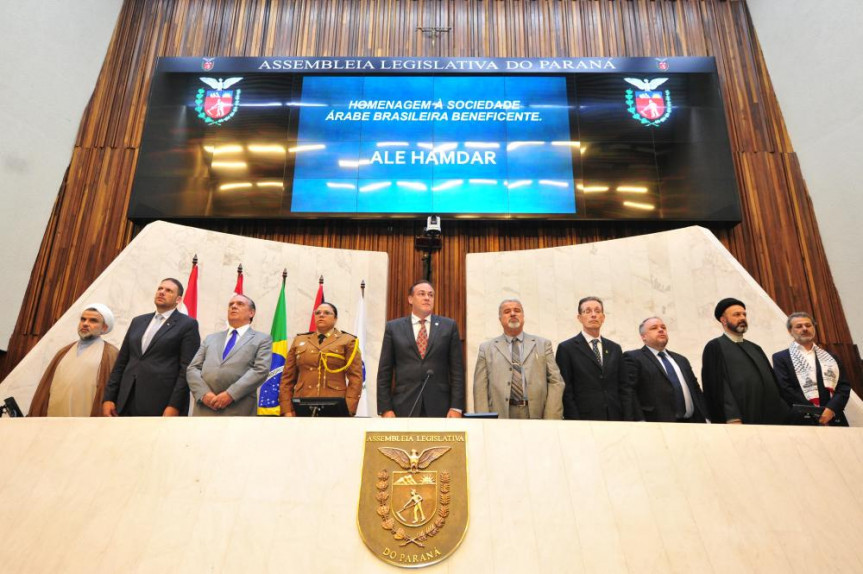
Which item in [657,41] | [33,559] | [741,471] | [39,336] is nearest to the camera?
[33,559]

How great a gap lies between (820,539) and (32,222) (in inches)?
231

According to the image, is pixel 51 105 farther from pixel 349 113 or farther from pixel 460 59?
pixel 460 59

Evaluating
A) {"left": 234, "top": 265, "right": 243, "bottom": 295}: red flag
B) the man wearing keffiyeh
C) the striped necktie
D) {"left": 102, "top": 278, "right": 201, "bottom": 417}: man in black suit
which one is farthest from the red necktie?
{"left": 234, "top": 265, "right": 243, "bottom": 295}: red flag

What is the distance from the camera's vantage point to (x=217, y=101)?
18.6ft

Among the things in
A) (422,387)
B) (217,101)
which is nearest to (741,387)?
(422,387)

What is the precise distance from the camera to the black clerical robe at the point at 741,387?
111 inches

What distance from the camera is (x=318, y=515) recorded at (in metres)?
2.00

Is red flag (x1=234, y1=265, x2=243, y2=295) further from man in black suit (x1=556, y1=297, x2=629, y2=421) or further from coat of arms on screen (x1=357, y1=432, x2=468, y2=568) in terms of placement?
coat of arms on screen (x1=357, y1=432, x2=468, y2=568)

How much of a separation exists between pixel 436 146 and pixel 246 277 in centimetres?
203

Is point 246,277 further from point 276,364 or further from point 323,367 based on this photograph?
point 323,367

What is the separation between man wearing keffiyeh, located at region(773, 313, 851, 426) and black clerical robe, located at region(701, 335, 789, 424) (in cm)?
17

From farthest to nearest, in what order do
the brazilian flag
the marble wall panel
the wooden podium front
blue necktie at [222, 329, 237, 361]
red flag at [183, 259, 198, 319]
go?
the marble wall panel < red flag at [183, 259, 198, 319] < the brazilian flag < blue necktie at [222, 329, 237, 361] < the wooden podium front

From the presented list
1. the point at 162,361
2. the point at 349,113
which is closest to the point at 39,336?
the point at 162,361

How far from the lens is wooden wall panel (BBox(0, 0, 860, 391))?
5.31 m
